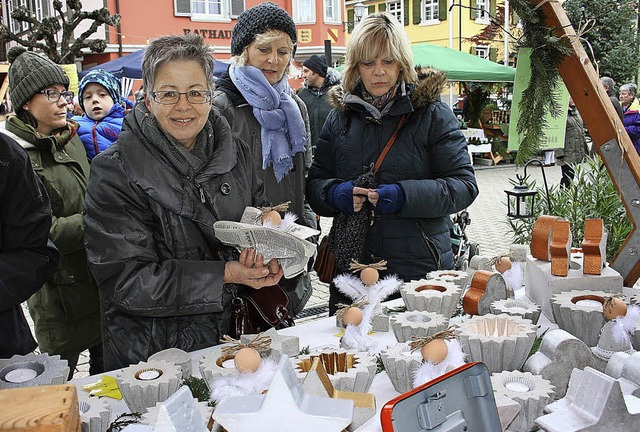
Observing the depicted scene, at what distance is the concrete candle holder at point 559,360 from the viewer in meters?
1.40

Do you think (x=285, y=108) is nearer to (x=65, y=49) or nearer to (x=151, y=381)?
(x=151, y=381)

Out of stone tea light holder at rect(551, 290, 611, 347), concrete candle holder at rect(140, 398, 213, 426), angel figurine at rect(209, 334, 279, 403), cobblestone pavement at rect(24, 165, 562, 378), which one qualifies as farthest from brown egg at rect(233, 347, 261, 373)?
cobblestone pavement at rect(24, 165, 562, 378)

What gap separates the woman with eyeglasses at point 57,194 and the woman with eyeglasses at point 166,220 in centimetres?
69

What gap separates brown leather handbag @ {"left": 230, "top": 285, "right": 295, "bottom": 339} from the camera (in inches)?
75.3

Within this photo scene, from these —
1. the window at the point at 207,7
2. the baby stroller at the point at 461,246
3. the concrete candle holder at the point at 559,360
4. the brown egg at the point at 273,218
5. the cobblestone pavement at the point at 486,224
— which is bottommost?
the cobblestone pavement at the point at 486,224

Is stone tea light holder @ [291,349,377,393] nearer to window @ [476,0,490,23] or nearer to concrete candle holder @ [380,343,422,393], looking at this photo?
concrete candle holder @ [380,343,422,393]

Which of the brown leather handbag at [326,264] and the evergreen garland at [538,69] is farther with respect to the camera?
the brown leather handbag at [326,264]

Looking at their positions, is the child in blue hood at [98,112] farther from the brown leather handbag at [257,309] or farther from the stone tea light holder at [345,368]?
the stone tea light holder at [345,368]

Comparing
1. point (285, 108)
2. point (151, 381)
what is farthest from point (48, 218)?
point (285, 108)

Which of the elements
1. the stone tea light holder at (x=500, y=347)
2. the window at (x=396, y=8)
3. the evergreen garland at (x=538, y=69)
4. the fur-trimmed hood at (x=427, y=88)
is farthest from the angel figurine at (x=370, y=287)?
the window at (x=396, y=8)

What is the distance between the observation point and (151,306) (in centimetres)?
171

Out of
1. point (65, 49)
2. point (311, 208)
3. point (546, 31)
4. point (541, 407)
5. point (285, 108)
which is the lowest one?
point (541, 407)

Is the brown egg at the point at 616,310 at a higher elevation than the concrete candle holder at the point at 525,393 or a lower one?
higher

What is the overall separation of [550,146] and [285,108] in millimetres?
1118
